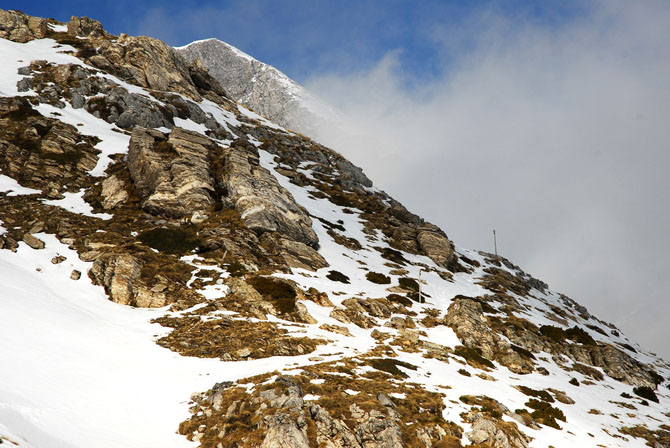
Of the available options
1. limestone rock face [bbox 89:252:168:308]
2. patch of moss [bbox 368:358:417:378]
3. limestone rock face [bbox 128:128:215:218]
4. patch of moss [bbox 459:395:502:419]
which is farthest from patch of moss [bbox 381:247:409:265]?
limestone rock face [bbox 89:252:168:308]

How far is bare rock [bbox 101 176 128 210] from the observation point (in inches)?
1763

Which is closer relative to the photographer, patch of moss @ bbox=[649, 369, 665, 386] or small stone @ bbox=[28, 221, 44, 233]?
small stone @ bbox=[28, 221, 44, 233]

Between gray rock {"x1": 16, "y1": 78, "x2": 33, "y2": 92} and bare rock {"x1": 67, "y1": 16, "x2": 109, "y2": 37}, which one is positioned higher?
bare rock {"x1": 67, "y1": 16, "x2": 109, "y2": 37}

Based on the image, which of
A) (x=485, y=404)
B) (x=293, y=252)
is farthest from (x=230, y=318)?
(x=485, y=404)

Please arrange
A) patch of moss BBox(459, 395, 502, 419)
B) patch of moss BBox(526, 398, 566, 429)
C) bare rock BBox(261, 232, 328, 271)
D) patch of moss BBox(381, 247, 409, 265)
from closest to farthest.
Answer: patch of moss BBox(459, 395, 502, 419)
patch of moss BBox(526, 398, 566, 429)
bare rock BBox(261, 232, 328, 271)
patch of moss BBox(381, 247, 409, 265)

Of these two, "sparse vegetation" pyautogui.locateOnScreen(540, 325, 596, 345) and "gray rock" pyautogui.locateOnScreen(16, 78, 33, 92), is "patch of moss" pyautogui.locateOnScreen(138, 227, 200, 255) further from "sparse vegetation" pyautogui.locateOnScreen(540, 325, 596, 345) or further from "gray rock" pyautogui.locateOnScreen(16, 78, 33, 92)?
"gray rock" pyautogui.locateOnScreen(16, 78, 33, 92)

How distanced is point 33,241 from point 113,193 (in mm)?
13664

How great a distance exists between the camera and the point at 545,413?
23.7m

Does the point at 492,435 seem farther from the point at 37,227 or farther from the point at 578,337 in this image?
the point at 37,227

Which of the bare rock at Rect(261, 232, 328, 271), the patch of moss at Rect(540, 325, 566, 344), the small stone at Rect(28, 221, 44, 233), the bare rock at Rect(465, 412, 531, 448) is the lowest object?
the bare rock at Rect(465, 412, 531, 448)

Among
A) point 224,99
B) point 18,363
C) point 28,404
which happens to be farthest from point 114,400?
point 224,99

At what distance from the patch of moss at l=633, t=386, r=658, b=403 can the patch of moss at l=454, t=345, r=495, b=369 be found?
51.9 feet

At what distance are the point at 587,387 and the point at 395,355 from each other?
19988 mm

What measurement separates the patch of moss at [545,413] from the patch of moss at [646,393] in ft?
58.3
